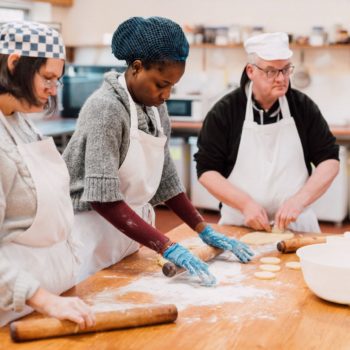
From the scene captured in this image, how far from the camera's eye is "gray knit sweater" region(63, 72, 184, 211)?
1649 millimetres

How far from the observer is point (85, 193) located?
1662 millimetres

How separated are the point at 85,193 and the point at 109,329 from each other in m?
0.45

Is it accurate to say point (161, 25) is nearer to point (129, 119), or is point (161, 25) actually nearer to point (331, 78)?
point (129, 119)

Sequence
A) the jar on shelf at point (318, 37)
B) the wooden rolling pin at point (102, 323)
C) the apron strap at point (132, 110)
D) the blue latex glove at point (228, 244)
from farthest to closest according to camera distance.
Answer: the jar on shelf at point (318, 37), the blue latex glove at point (228, 244), the apron strap at point (132, 110), the wooden rolling pin at point (102, 323)

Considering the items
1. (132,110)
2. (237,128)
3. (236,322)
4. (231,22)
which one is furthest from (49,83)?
(231,22)

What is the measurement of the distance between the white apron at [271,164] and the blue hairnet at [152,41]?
816 mm

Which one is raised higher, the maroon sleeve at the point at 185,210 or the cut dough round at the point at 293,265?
the maroon sleeve at the point at 185,210

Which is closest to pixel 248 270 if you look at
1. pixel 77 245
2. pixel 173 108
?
pixel 77 245

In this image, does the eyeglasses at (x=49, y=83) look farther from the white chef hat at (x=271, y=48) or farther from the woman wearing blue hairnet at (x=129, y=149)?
the white chef hat at (x=271, y=48)

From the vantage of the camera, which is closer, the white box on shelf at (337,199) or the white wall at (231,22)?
the white box on shelf at (337,199)

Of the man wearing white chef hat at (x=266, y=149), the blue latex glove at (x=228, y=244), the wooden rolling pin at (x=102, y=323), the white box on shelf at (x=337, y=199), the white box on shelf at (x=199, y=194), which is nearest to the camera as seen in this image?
the wooden rolling pin at (x=102, y=323)

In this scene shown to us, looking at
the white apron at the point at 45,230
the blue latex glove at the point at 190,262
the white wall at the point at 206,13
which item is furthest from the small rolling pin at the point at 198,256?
the white wall at the point at 206,13

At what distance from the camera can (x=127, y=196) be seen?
1.87m

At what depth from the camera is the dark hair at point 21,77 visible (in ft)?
4.30
